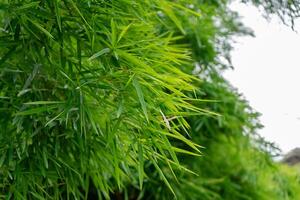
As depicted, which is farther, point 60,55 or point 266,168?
point 266,168

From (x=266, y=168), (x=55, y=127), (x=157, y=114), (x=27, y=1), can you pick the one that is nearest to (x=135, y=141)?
(x=157, y=114)

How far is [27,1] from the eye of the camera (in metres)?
0.89

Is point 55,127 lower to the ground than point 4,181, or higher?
higher

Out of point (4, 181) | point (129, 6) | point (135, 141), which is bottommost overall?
point (4, 181)

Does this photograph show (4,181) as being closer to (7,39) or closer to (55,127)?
(55,127)

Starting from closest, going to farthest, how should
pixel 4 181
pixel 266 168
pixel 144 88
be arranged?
pixel 144 88, pixel 4 181, pixel 266 168

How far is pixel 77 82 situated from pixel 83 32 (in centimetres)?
10

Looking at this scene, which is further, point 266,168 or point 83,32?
point 266,168

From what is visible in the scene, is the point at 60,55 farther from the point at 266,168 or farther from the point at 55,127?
the point at 266,168

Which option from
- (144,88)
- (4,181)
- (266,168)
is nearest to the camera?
(144,88)

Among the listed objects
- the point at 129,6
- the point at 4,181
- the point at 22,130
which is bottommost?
the point at 4,181

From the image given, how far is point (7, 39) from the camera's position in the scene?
→ 918 mm

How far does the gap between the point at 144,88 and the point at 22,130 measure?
23 centimetres

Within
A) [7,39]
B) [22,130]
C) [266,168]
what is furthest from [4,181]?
[266,168]
